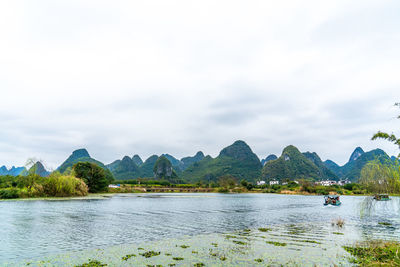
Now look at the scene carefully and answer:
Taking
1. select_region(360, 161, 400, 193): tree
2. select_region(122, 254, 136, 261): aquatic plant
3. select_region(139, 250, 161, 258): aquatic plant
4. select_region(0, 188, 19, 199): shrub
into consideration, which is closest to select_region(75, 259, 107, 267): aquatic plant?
select_region(122, 254, 136, 261): aquatic plant

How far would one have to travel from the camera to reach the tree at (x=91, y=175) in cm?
9676

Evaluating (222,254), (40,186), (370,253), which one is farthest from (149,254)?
(40,186)

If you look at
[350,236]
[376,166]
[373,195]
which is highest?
[376,166]

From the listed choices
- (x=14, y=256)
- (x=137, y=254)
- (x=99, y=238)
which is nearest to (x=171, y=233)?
(x=99, y=238)

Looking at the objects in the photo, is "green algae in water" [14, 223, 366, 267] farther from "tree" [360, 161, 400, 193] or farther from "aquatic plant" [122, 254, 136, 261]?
"tree" [360, 161, 400, 193]

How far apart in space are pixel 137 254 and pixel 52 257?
4977 mm

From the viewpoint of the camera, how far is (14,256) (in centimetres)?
1619

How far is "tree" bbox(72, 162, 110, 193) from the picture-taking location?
317 feet

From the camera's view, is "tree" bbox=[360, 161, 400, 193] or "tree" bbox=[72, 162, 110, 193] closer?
"tree" bbox=[360, 161, 400, 193]

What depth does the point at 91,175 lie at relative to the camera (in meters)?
101

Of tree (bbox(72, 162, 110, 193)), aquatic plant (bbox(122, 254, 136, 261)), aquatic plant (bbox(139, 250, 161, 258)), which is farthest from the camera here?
tree (bbox(72, 162, 110, 193))

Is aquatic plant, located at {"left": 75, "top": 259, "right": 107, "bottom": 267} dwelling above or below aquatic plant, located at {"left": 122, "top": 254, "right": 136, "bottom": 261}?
above

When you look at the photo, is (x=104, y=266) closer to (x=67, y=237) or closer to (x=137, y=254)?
(x=137, y=254)

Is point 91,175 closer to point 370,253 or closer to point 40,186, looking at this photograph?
point 40,186
